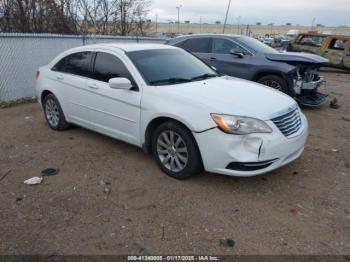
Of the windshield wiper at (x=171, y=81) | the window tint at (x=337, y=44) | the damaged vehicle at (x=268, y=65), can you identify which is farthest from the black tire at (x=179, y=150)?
the window tint at (x=337, y=44)

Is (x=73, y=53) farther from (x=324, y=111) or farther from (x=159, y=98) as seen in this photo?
(x=324, y=111)

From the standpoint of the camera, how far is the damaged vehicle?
24.0 feet

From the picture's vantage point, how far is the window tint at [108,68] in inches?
176

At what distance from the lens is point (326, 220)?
3.26 metres

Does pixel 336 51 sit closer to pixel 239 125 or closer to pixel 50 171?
pixel 239 125

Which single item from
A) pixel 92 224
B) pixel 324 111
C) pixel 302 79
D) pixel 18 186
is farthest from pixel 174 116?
pixel 324 111

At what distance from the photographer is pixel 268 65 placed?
292 inches

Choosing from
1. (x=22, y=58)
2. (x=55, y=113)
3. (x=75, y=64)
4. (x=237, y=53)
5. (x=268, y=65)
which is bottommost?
(x=55, y=113)

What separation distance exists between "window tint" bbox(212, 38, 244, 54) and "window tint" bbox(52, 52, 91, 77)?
4149 mm

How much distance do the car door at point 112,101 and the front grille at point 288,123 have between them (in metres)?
1.74

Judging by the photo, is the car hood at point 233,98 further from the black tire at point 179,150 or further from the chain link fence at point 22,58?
the chain link fence at point 22,58

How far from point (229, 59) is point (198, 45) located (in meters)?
1.13

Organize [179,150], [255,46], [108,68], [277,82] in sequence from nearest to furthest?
[179,150] → [108,68] → [277,82] → [255,46]

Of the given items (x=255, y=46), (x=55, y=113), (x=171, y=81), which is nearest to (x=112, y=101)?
(x=171, y=81)
